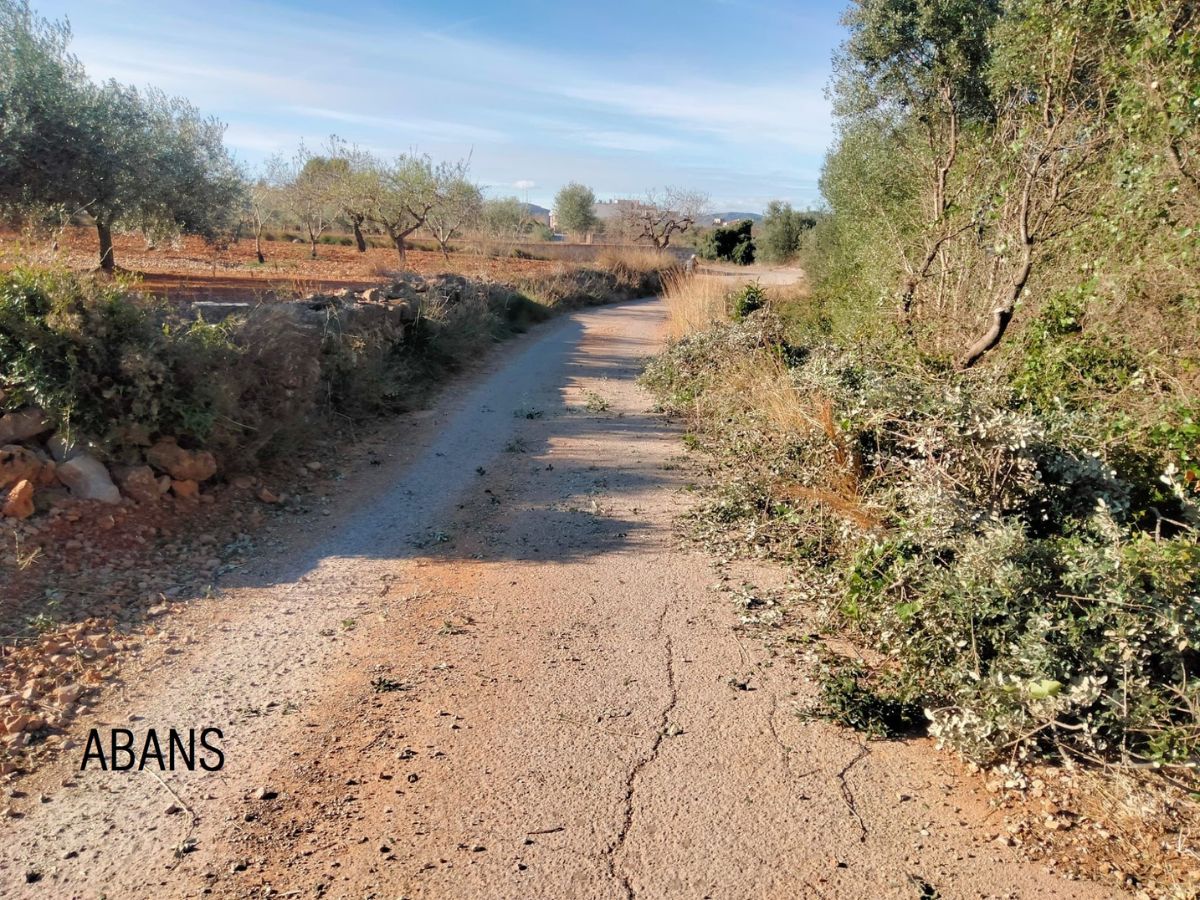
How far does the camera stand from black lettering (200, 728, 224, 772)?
3.36 meters

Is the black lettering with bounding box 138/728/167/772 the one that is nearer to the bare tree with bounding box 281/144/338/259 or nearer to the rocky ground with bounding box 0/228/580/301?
the rocky ground with bounding box 0/228/580/301

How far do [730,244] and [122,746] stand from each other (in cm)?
4734

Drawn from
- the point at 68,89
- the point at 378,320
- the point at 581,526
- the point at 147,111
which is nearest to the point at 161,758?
the point at 581,526

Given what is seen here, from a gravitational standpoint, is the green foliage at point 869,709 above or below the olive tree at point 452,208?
below

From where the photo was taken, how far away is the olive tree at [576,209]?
221 feet

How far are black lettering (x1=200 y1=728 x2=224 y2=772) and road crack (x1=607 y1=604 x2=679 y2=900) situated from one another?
66.5 inches

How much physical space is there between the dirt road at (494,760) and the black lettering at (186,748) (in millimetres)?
69

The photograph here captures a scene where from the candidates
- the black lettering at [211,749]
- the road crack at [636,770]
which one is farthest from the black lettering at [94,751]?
the road crack at [636,770]

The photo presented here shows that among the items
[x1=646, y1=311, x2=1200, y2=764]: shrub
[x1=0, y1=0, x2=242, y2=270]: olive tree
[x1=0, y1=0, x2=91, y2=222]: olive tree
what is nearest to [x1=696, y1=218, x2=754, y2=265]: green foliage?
[x1=0, y1=0, x2=242, y2=270]: olive tree

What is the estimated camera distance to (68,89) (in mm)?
15586

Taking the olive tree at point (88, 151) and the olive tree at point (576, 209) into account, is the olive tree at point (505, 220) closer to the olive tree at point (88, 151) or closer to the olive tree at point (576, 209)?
the olive tree at point (576, 209)

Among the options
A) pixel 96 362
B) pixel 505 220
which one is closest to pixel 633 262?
pixel 505 220

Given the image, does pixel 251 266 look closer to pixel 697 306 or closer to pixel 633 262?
pixel 633 262

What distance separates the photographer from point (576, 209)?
67.5 metres
